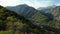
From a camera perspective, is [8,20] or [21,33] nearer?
[21,33]

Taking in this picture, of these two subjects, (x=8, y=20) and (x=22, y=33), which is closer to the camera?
(x=22, y=33)

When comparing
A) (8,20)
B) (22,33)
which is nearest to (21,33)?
(22,33)

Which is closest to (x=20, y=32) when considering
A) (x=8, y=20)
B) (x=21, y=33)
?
(x=21, y=33)

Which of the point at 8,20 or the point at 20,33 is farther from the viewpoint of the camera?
the point at 8,20

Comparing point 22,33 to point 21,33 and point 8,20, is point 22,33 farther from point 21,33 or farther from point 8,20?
point 8,20

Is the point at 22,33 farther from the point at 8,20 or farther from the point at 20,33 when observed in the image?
the point at 8,20

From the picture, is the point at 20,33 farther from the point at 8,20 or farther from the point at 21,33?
the point at 8,20

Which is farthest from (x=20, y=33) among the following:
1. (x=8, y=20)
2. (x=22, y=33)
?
(x=8, y=20)
